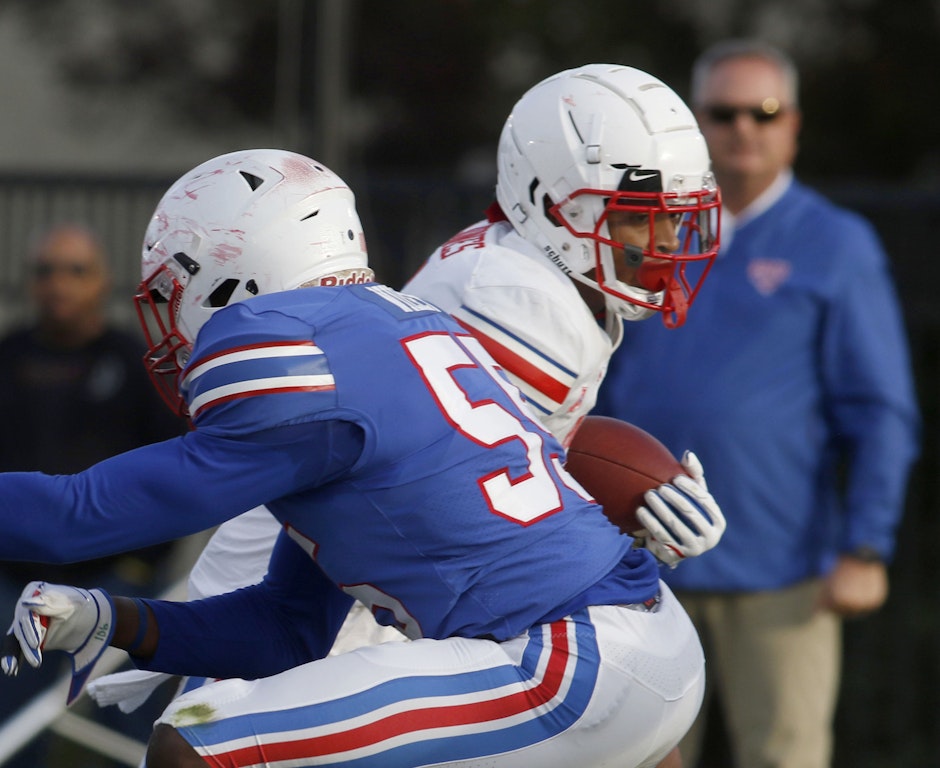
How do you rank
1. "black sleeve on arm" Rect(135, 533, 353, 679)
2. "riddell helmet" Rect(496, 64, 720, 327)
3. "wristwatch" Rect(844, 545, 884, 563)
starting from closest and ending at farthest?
1. "black sleeve on arm" Rect(135, 533, 353, 679)
2. "riddell helmet" Rect(496, 64, 720, 327)
3. "wristwatch" Rect(844, 545, 884, 563)

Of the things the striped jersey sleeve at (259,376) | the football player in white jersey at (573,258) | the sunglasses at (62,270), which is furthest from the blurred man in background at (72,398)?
the striped jersey sleeve at (259,376)

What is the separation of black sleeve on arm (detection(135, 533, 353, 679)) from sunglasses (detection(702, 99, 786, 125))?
2.37m

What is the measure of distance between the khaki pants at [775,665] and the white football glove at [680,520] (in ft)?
5.31

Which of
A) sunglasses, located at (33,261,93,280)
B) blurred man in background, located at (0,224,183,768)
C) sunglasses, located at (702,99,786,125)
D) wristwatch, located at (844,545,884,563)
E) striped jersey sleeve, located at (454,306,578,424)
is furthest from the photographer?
sunglasses, located at (33,261,93,280)

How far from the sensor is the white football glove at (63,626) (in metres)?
2.54

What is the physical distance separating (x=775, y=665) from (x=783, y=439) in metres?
0.64

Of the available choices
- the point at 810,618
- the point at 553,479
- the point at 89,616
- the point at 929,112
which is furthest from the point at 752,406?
the point at 929,112

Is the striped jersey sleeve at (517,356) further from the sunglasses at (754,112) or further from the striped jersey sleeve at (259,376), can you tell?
the sunglasses at (754,112)

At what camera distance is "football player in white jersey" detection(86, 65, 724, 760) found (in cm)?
302

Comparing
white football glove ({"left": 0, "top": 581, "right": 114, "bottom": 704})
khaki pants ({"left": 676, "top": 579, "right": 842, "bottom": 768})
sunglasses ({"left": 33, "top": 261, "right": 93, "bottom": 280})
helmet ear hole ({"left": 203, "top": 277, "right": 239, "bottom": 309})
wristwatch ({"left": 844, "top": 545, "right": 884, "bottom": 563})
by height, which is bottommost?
khaki pants ({"left": 676, "top": 579, "right": 842, "bottom": 768})

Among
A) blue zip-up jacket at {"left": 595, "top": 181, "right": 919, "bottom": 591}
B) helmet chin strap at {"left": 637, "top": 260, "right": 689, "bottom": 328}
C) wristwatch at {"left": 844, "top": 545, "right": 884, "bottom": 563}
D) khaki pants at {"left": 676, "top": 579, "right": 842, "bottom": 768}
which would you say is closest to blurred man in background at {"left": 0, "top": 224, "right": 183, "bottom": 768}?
blue zip-up jacket at {"left": 595, "top": 181, "right": 919, "bottom": 591}

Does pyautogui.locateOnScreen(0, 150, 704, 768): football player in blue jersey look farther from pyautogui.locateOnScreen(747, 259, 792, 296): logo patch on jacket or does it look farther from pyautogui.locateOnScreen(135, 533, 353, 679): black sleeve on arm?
pyautogui.locateOnScreen(747, 259, 792, 296): logo patch on jacket

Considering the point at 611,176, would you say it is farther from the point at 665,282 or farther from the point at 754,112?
the point at 754,112

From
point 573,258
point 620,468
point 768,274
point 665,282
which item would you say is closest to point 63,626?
point 620,468
